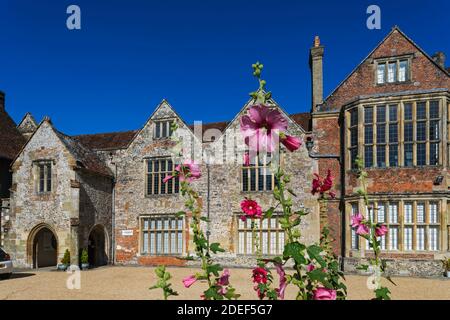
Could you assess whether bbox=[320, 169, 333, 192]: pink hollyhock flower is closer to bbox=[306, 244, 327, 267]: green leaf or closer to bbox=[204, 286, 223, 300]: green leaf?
bbox=[306, 244, 327, 267]: green leaf

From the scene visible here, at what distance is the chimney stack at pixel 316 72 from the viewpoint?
19844 mm

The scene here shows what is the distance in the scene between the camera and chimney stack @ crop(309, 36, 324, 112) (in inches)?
781

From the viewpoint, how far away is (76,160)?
19.7m

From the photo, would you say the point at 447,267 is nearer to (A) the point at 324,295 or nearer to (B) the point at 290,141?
(A) the point at 324,295

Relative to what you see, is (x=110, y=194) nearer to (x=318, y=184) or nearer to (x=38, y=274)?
(x=38, y=274)

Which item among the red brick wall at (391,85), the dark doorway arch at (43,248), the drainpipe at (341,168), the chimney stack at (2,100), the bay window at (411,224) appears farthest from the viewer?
the chimney stack at (2,100)

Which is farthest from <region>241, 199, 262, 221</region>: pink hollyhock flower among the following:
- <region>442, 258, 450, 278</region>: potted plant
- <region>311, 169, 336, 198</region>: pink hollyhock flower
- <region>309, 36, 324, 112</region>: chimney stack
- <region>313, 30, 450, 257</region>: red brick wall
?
<region>309, 36, 324, 112</region>: chimney stack

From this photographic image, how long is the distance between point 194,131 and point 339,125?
8307 millimetres

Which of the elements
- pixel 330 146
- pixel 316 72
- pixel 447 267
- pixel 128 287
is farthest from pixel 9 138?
pixel 447 267

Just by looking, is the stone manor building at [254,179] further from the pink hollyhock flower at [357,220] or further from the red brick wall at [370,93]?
the pink hollyhock flower at [357,220]

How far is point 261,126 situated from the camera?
6.38 ft

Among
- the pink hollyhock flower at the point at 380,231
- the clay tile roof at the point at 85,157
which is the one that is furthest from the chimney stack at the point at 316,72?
the pink hollyhock flower at the point at 380,231

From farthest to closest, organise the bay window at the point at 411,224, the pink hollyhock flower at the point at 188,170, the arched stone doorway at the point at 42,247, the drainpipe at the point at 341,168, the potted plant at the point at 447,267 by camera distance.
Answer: the arched stone doorway at the point at 42,247
the drainpipe at the point at 341,168
the bay window at the point at 411,224
the potted plant at the point at 447,267
the pink hollyhock flower at the point at 188,170

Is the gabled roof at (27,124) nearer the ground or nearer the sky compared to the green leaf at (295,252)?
nearer the sky
